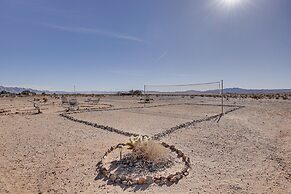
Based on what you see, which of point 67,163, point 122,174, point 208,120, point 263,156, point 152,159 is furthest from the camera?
point 208,120

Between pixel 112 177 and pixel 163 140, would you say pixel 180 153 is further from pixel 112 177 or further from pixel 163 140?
pixel 112 177

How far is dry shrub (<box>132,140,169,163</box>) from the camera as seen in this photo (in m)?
8.32

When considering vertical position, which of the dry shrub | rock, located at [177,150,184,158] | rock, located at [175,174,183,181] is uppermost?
the dry shrub

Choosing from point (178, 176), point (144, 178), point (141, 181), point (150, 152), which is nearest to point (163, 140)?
point (150, 152)

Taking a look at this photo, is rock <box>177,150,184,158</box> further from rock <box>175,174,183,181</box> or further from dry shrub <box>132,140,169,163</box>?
rock <box>175,174,183,181</box>

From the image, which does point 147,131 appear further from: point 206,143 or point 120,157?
point 120,157

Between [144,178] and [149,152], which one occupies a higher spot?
[149,152]

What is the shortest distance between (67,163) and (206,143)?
4.98 m

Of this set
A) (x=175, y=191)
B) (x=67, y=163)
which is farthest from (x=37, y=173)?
(x=175, y=191)

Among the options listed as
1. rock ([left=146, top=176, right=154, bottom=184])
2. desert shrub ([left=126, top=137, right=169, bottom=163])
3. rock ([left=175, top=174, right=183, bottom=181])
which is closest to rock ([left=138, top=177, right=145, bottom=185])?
rock ([left=146, top=176, right=154, bottom=184])

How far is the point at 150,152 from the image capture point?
844 cm

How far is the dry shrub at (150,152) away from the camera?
8.32 metres

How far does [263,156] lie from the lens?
9711 mm

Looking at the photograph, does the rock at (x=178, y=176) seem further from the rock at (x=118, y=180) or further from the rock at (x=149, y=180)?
the rock at (x=118, y=180)
